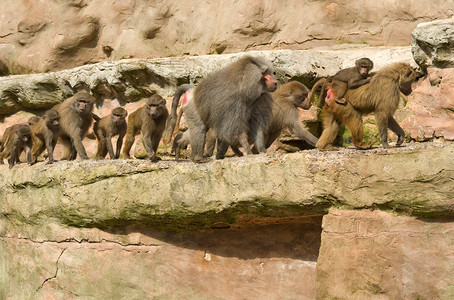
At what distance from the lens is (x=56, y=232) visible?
28.5 feet

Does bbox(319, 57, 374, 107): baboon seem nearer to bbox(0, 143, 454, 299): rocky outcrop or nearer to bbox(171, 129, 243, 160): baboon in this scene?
bbox(0, 143, 454, 299): rocky outcrop

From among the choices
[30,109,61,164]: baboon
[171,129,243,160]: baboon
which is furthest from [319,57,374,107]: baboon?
[30,109,61,164]: baboon

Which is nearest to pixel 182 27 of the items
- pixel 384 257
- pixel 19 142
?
pixel 19 142

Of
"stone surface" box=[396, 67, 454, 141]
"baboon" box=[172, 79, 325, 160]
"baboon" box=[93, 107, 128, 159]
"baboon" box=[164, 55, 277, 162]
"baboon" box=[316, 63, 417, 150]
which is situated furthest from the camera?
"baboon" box=[93, 107, 128, 159]

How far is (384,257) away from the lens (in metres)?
5.97

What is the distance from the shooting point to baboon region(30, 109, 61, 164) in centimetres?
1023

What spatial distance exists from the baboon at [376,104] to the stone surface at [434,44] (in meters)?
1.49

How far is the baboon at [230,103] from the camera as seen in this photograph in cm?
783

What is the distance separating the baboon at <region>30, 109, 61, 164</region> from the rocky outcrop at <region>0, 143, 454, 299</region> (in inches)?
35.9

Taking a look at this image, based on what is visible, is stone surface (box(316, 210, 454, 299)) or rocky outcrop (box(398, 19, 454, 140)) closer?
stone surface (box(316, 210, 454, 299))

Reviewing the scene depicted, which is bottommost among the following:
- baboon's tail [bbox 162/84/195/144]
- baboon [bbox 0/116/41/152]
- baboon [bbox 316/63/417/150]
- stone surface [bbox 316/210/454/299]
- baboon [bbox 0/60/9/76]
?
baboon [bbox 0/60/9/76]

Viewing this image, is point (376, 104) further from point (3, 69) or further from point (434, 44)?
point (3, 69)

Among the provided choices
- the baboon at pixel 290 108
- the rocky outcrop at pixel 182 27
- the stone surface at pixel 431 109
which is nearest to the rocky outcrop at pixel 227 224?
the baboon at pixel 290 108

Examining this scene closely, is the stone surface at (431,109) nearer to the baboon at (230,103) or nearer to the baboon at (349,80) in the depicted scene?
the baboon at (349,80)
